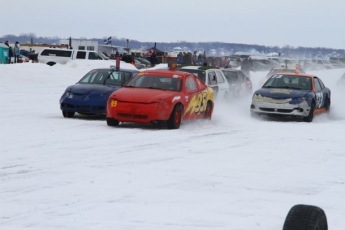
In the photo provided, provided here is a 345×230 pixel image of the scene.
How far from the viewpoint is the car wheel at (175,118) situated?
17.1m

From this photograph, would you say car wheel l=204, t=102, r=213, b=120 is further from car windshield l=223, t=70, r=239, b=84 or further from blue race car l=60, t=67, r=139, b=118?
car windshield l=223, t=70, r=239, b=84

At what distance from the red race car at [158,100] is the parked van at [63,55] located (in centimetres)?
2967

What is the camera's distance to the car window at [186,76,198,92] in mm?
18544

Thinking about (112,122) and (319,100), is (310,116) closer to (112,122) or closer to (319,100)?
(319,100)

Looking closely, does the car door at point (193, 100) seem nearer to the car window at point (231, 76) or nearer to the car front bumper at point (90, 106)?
the car front bumper at point (90, 106)

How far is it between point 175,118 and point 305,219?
435 inches

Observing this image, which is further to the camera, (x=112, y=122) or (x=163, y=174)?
(x=112, y=122)

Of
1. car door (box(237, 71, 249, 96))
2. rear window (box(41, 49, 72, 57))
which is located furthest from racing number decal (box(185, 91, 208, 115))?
rear window (box(41, 49, 72, 57))

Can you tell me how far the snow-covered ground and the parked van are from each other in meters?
28.7

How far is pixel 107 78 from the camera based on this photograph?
795 inches

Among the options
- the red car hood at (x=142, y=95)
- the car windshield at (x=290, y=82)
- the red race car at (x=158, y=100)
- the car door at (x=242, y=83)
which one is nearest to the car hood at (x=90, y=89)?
the red race car at (x=158, y=100)

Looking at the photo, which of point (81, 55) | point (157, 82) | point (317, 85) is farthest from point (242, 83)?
point (81, 55)

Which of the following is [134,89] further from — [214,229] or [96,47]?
[96,47]

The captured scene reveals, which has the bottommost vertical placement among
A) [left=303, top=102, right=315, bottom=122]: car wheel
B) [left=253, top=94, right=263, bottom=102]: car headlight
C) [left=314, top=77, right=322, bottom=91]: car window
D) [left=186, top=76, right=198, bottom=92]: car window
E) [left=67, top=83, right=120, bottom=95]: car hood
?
[left=303, top=102, right=315, bottom=122]: car wheel
